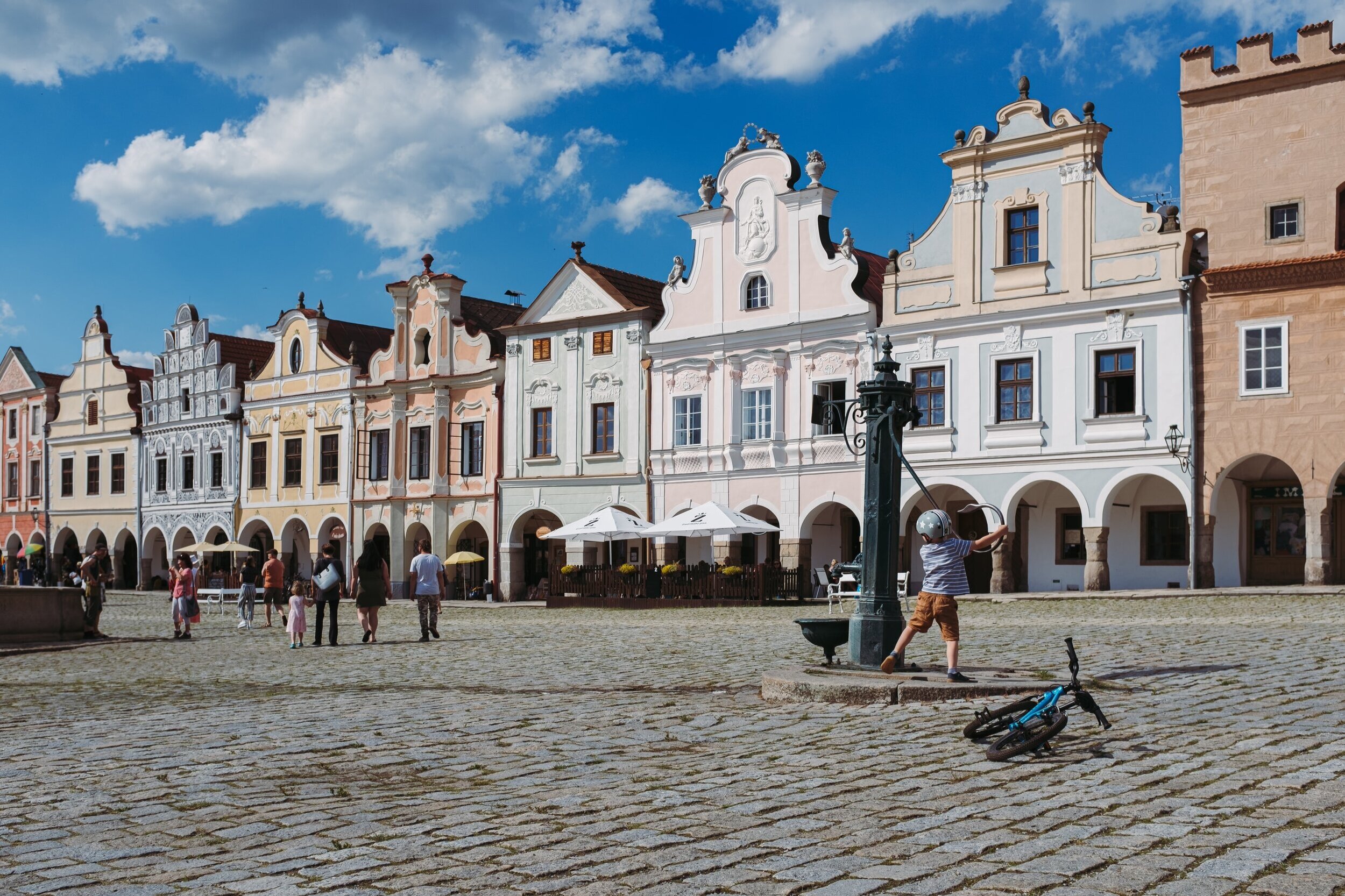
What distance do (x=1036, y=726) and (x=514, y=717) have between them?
13.7ft

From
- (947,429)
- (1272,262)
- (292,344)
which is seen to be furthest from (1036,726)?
(292,344)

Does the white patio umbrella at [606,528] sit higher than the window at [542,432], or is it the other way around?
the window at [542,432]

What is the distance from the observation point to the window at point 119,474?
55938 millimetres

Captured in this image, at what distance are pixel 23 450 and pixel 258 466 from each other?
17.1m

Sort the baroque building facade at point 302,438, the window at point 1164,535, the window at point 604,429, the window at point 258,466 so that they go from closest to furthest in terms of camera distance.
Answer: the window at point 1164,535 → the window at point 604,429 → the baroque building facade at point 302,438 → the window at point 258,466

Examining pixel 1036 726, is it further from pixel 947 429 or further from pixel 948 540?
pixel 947 429

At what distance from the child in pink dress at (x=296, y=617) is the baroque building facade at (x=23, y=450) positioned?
41.9 metres

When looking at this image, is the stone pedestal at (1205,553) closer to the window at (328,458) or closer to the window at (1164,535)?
the window at (1164,535)

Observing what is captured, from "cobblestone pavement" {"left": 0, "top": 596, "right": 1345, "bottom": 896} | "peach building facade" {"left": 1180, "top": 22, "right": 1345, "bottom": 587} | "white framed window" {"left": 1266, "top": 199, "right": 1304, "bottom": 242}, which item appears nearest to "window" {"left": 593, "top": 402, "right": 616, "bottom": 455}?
"peach building facade" {"left": 1180, "top": 22, "right": 1345, "bottom": 587}

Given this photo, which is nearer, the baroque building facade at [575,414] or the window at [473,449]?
the baroque building facade at [575,414]

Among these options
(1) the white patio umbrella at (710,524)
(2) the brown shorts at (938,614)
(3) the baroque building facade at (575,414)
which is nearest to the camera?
(2) the brown shorts at (938,614)

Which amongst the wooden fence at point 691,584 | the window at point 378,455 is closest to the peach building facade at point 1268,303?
the wooden fence at point 691,584

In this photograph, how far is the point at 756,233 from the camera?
37.0 meters

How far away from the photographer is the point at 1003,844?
237 inches
